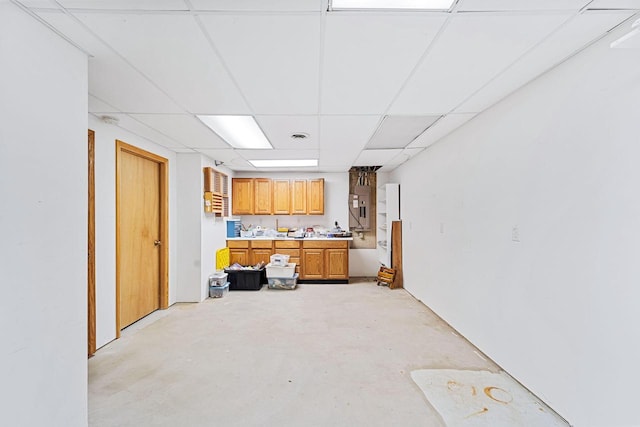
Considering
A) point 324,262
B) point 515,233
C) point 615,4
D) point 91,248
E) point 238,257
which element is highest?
point 615,4

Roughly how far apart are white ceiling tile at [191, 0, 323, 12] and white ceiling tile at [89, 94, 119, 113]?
63.4 inches

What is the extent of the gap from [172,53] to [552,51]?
7.64 ft

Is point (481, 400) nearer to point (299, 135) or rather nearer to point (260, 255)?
point (299, 135)

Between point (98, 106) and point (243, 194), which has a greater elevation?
point (98, 106)

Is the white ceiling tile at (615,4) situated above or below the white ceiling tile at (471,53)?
above

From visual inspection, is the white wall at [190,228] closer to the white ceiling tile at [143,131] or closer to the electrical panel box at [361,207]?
the white ceiling tile at [143,131]

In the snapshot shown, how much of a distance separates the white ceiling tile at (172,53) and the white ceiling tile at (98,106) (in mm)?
668

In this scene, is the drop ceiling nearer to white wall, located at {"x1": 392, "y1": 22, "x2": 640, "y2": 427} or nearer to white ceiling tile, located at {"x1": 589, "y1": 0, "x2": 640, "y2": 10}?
white ceiling tile, located at {"x1": 589, "y1": 0, "x2": 640, "y2": 10}

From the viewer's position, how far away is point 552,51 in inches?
66.6

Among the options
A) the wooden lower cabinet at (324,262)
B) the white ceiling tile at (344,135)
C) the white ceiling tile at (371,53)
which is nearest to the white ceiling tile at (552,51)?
the white ceiling tile at (371,53)

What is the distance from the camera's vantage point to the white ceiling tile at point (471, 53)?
1439 millimetres

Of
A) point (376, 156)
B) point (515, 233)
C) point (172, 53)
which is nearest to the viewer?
point (172, 53)
